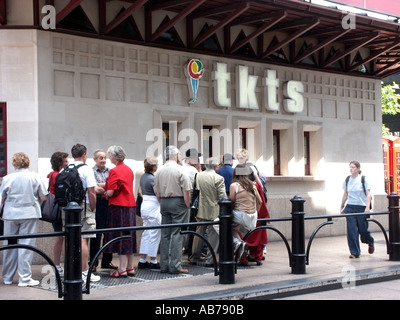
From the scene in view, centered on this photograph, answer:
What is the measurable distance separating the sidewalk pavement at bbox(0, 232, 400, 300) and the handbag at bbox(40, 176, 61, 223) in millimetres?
959

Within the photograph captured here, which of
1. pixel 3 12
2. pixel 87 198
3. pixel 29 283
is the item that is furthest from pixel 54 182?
pixel 3 12

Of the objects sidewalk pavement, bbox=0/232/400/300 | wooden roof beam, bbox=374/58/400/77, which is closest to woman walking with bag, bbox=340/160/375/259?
sidewalk pavement, bbox=0/232/400/300

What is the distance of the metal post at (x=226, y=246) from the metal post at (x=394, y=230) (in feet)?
12.3

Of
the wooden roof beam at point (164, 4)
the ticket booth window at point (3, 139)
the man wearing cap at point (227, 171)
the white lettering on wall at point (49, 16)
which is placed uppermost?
the wooden roof beam at point (164, 4)

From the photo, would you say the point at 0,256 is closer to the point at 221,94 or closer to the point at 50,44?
the point at 50,44

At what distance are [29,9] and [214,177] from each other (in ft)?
14.5

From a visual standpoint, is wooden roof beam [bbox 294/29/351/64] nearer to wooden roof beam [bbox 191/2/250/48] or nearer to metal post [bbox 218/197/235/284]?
wooden roof beam [bbox 191/2/250/48]

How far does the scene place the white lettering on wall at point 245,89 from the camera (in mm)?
15242

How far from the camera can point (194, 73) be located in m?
14.4

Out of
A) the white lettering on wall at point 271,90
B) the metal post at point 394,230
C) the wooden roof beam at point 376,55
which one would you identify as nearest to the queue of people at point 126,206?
the metal post at point 394,230

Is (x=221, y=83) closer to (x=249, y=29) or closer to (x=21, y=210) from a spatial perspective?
(x=249, y=29)

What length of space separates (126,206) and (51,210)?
3.53 ft

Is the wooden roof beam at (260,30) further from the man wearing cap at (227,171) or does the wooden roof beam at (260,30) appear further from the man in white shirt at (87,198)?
the man in white shirt at (87,198)

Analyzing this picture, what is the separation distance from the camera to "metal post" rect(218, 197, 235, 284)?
9461 mm
